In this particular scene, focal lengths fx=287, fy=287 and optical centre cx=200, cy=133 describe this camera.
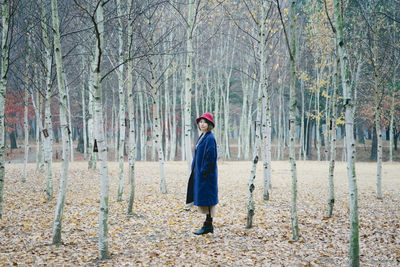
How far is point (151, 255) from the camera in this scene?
4367 mm

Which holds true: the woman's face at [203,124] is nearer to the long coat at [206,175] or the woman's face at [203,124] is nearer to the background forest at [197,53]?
the long coat at [206,175]

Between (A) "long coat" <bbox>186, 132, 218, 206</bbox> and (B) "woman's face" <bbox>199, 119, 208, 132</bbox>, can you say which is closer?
(A) "long coat" <bbox>186, 132, 218, 206</bbox>

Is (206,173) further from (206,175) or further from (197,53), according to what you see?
(197,53)

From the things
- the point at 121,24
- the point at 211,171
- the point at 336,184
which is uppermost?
the point at 121,24

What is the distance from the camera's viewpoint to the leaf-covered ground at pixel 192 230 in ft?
13.8

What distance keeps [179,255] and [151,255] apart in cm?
43

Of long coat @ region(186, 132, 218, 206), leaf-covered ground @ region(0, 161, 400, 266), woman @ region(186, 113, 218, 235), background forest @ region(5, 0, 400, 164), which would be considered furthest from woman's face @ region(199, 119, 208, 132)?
leaf-covered ground @ region(0, 161, 400, 266)

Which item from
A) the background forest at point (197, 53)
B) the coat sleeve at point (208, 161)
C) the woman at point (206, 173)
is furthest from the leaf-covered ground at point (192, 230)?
the background forest at point (197, 53)

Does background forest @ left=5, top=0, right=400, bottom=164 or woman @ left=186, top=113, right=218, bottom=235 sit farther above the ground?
background forest @ left=5, top=0, right=400, bottom=164

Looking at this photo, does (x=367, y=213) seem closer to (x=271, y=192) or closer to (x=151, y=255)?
(x=271, y=192)

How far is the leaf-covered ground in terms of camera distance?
166 inches

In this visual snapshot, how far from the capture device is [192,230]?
5688 millimetres

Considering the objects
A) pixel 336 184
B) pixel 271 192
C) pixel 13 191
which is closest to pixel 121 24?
pixel 13 191

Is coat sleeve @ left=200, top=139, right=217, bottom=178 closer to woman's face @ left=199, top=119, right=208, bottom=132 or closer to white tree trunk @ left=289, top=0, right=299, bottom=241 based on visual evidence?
woman's face @ left=199, top=119, right=208, bottom=132
